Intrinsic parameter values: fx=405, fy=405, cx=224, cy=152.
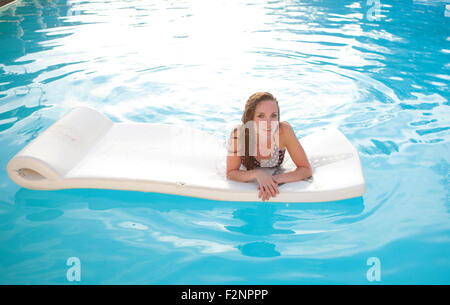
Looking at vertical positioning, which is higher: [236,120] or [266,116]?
[236,120]

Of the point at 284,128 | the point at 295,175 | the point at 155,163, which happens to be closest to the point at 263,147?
the point at 284,128

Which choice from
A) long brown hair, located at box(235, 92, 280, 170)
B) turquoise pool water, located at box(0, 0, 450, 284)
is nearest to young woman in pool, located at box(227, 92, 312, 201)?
long brown hair, located at box(235, 92, 280, 170)

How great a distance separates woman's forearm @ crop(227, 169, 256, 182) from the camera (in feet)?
9.52

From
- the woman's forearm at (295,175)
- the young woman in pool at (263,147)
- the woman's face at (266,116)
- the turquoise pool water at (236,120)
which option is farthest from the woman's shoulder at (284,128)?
the turquoise pool water at (236,120)

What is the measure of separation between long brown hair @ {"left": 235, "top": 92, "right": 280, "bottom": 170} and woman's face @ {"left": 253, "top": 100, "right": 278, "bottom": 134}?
1.0 inches

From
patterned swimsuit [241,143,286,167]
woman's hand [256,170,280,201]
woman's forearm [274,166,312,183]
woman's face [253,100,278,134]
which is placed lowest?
woman's hand [256,170,280,201]

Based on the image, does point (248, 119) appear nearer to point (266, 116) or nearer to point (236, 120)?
point (266, 116)

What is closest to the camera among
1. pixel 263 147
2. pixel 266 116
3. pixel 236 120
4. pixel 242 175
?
pixel 266 116

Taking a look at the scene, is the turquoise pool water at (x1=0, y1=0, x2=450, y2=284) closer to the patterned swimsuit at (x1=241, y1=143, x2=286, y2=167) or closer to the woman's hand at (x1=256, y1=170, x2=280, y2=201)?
the woman's hand at (x1=256, y1=170, x2=280, y2=201)

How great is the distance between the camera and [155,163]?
324 cm

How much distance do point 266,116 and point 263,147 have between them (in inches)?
17.3
